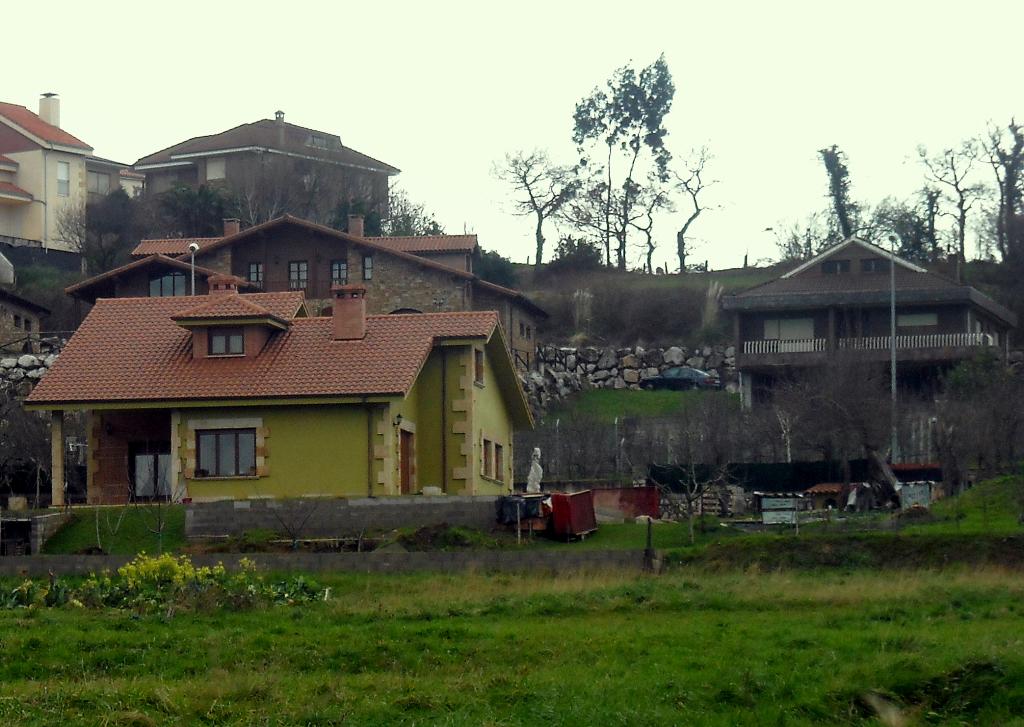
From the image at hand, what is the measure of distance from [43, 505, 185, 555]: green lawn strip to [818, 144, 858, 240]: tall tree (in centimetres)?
6052

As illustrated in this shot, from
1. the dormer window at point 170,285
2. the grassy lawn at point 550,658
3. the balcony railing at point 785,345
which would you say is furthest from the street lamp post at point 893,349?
the grassy lawn at point 550,658

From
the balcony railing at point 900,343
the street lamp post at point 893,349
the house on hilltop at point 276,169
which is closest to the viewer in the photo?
the street lamp post at point 893,349

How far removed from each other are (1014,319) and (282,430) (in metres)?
44.3

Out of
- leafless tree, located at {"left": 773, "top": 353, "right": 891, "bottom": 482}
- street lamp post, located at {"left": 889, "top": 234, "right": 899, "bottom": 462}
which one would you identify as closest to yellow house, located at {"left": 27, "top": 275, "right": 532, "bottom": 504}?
leafless tree, located at {"left": 773, "top": 353, "right": 891, "bottom": 482}

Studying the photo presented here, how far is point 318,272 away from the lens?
212ft

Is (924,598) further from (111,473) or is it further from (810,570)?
(111,473)

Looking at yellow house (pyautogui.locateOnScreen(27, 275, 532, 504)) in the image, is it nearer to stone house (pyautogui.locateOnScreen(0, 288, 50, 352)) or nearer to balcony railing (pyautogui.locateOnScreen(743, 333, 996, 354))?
stone house (pyautogui.locateOnScreen(0, 288, 50, 352))

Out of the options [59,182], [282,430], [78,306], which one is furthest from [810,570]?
[59,182]

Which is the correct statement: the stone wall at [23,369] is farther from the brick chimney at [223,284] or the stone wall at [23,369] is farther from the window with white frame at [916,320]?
the window with white frame at [916,320]

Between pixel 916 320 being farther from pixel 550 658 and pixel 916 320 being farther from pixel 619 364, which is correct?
Result: pixel 550 658

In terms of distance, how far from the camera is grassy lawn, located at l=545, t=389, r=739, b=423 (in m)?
62.9

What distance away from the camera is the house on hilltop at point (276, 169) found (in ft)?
269

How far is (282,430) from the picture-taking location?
120 feet

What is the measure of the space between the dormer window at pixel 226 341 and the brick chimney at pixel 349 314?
6.86 feet
